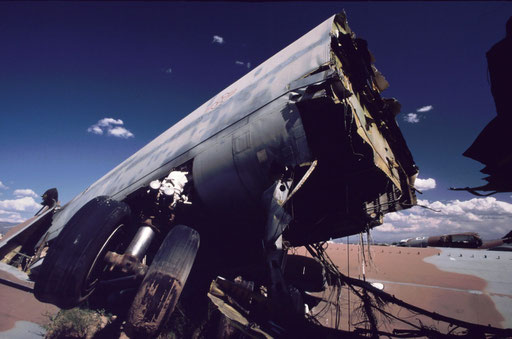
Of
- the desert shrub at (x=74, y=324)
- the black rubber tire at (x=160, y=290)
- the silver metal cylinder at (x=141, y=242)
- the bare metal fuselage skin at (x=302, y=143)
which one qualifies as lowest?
the desert shrub at (x=74, y=324)

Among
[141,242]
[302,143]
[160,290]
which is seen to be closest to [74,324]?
[141,242]

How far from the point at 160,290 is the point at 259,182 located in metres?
2.32

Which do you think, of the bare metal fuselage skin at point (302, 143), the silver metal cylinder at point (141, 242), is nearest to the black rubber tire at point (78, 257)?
the silver metal cylinder at point (141, 242)

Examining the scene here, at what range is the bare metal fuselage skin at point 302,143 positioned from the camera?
12.1 ft

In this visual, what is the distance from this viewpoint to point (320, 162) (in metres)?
4.12

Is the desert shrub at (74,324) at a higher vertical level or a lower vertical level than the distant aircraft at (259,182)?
lower

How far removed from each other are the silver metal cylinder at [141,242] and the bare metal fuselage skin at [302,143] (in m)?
1.20

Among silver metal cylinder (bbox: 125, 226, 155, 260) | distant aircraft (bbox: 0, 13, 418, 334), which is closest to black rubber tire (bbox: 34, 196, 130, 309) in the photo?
distant aircraft (bbox: 0, 13, 418, 334)

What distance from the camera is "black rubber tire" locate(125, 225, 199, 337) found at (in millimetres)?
3600

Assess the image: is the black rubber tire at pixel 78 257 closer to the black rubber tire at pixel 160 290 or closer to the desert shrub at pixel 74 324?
the black rubber tire at pixel 160 290

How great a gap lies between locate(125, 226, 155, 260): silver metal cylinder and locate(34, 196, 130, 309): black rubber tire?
0.42 meters

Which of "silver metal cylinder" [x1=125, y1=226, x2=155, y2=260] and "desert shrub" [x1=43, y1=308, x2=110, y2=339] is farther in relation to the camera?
"desert shrub" [x1=43, y1=308, x2=110, y2=339]

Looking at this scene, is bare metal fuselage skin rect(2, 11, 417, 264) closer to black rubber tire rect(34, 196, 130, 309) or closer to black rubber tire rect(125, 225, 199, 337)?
black rubber tire rect(125, 225, 199, 337)

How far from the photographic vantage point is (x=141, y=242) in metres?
4.93
